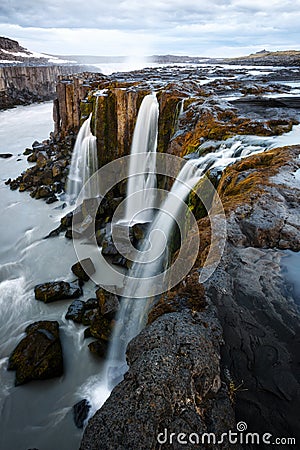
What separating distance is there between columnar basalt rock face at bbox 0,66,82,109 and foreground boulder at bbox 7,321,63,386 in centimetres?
4472

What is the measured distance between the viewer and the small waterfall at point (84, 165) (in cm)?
1653

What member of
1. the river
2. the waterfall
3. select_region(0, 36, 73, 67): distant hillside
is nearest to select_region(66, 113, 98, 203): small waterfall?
the river

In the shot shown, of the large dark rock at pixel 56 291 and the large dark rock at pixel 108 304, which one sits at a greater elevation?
the large dark rock at pixel 108 304

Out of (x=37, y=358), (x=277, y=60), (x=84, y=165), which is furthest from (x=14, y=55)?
(x=37, y=358)

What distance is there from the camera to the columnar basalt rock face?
4469cm

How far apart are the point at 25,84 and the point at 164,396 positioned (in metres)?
56.2

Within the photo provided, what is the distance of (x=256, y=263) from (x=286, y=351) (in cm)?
142

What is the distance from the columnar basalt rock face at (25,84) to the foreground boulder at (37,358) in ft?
147

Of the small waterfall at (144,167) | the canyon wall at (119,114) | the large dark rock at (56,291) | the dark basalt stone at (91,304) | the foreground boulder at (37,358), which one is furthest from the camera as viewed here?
the canyon wall at (119,114)

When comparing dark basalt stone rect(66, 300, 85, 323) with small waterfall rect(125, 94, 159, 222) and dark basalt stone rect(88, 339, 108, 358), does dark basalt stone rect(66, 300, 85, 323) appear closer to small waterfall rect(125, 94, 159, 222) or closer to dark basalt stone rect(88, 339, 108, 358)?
dark basalt stone rect(88, 339, 108, 358)

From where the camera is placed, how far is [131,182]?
1438cm

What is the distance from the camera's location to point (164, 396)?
8.50 ft

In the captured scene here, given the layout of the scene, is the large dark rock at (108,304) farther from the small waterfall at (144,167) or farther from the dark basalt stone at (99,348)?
the small waterfall at (144,167)

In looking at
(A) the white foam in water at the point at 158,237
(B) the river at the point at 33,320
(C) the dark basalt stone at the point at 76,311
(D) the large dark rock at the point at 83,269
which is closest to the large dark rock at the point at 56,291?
(B) the river at the point at 33,320
